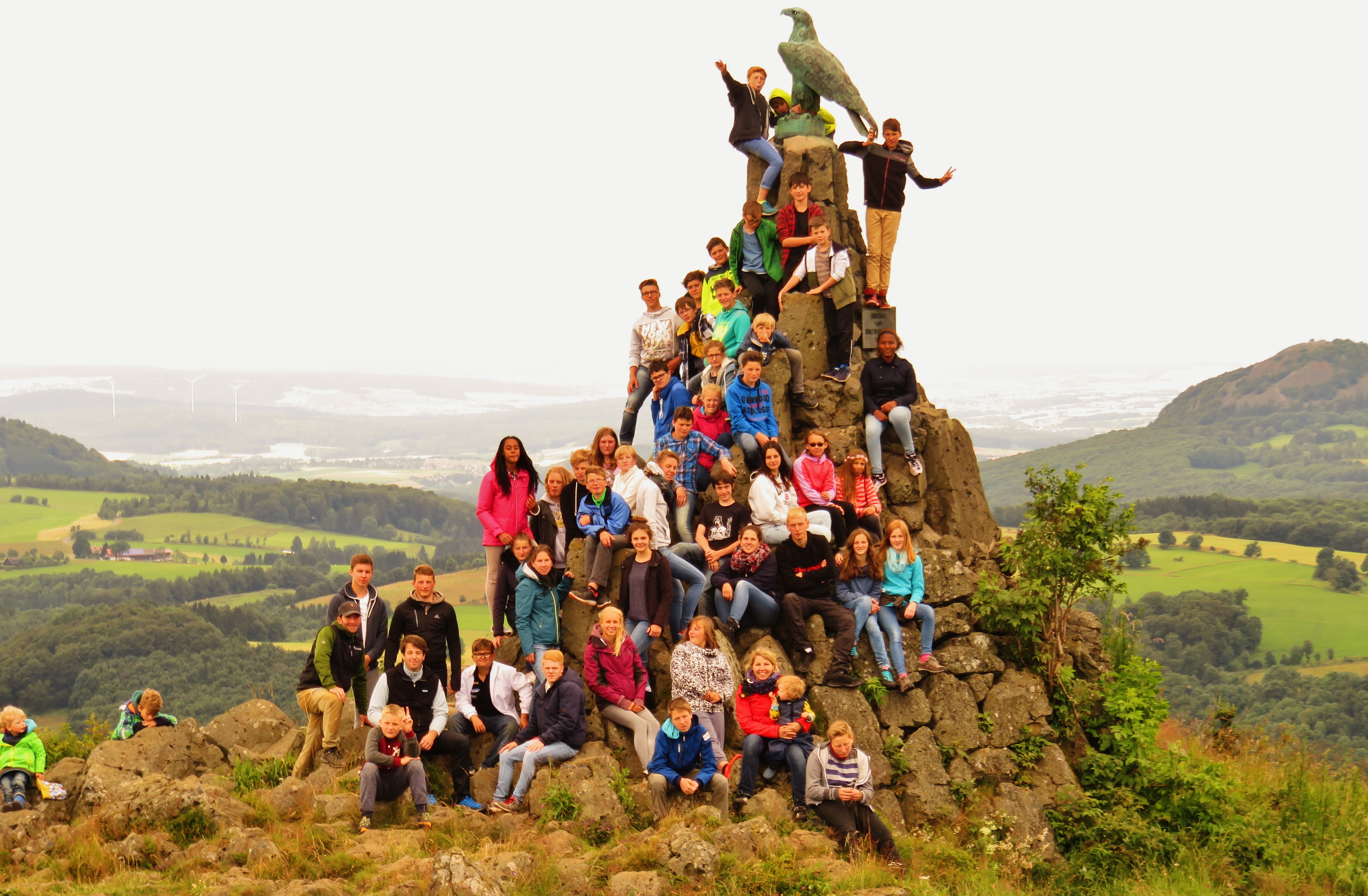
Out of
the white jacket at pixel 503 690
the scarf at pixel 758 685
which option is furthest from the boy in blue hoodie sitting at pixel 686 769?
the white jacket at pixel 503 690

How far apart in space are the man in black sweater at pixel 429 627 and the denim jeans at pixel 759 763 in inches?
146

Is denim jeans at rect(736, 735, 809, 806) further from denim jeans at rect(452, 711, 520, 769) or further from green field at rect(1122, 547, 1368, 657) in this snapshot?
green field at rect(1122, 547, 1368, 657)

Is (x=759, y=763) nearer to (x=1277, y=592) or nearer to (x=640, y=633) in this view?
(x=640, y=633)

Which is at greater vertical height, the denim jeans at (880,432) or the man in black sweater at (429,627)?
the denim jeans at (880,432)

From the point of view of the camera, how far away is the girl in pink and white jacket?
14258 mm

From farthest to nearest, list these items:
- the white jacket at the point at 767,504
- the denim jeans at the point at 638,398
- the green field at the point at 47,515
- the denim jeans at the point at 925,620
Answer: the green field at the point at 47,515, the denim jeans at the point at 638,398, the denim jeans at the point at 925,620, the white jacket at the point at 767,504

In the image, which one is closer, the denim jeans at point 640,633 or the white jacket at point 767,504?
the denim jeans at point 640,633

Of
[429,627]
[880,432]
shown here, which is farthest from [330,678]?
[880,432]

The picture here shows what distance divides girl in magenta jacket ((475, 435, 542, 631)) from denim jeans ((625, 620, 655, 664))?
2133 millimetres

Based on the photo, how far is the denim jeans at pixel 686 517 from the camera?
1434cm

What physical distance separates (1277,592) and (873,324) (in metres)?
73.4

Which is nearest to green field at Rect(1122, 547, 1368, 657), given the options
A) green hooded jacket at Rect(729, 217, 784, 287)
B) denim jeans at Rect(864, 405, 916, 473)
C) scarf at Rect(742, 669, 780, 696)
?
denim jeans at Rect(864, 405, 916, 473)

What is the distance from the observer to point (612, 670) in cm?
1207

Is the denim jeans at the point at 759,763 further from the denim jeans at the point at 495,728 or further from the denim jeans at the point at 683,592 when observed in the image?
the denim jeans at the point at 495,728
